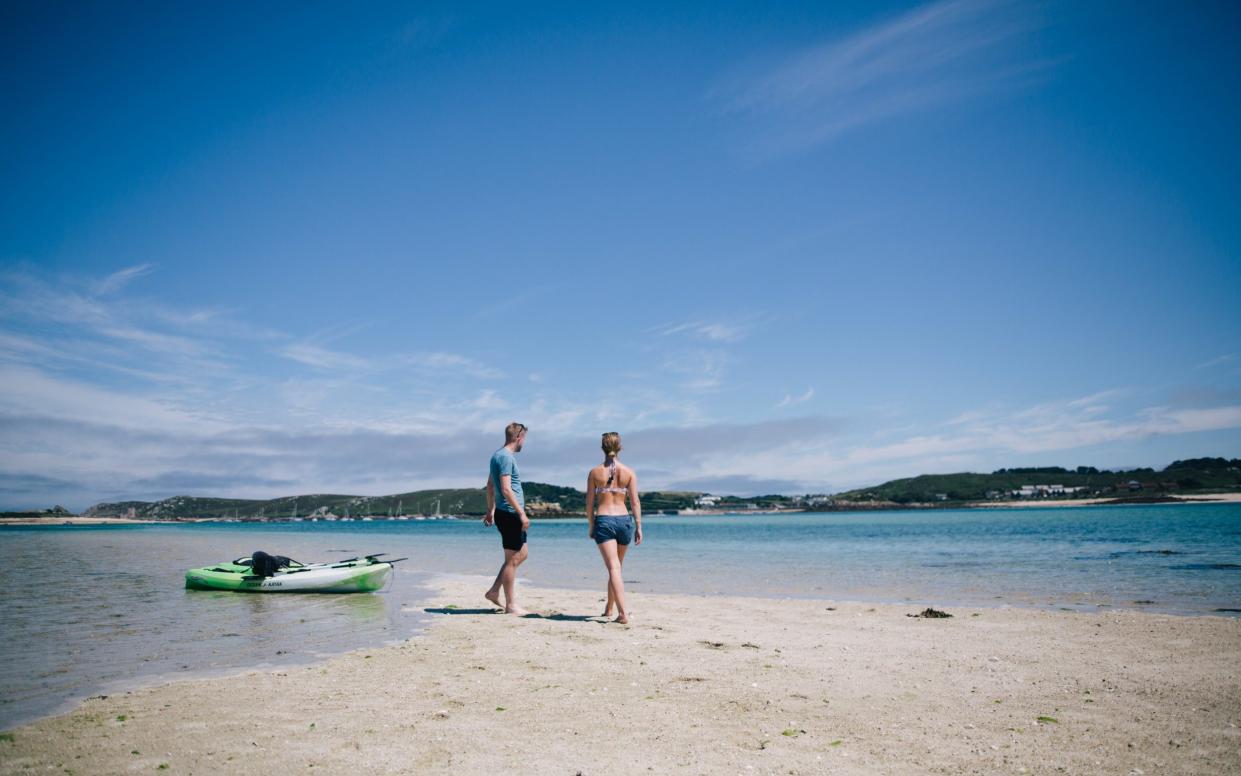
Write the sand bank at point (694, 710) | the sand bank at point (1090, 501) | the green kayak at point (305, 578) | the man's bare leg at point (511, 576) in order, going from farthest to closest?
the sand bank at point (1090, 501) → the green kayak at point (305, 578) → the man's bare leg at point (511, 576) → the sand bank at point (694, 710)

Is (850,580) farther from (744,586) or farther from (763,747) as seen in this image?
(763,747)

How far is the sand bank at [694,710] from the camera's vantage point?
4336mm

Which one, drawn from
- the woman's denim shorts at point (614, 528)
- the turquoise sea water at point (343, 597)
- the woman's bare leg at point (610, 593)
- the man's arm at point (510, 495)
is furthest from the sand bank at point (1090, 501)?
the man's arm at point (510, 495)

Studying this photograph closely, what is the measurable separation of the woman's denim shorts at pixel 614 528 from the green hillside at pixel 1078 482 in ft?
538

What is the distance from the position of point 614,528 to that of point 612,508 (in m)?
0.28

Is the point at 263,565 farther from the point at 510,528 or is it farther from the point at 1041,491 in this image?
the point at 1041,491

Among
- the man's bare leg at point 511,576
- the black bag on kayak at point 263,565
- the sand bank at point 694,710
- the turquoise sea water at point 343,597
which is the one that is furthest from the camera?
the black bag on kayak at point 263,565

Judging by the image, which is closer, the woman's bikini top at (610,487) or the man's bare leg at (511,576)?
the woman's bikini top at (610,487)

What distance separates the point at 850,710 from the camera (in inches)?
215

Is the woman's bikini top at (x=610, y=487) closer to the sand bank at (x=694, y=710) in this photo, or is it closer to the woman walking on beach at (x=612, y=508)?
the woman walking on beach at (x=612, y=508)

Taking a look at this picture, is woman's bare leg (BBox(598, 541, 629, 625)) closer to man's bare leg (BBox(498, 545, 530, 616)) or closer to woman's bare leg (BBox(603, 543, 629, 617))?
woman's bare leg (BBox(603, 543, 629, 617))

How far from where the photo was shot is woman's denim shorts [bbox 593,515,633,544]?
9641 millimetres

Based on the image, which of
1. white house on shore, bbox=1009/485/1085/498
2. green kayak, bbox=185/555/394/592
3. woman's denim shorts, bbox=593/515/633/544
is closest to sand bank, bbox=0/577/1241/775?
woman's denim shorts, bbox=593/515/633/544

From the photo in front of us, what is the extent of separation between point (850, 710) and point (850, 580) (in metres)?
13.5
